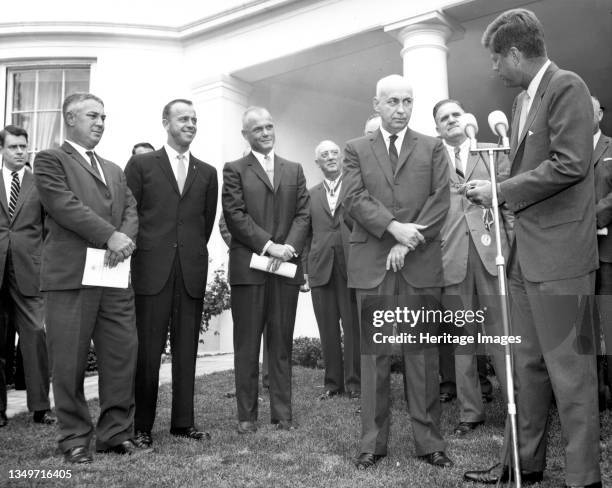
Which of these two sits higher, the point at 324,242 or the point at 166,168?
the point at 166,168

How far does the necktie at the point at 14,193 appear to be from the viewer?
5.46m

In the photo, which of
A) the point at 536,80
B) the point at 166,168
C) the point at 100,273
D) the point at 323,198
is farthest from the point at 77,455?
the point at 323,198

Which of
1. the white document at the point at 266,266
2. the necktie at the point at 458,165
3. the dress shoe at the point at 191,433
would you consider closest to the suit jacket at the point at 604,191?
the necktie at the point at 458,165

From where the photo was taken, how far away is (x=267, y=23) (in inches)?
385

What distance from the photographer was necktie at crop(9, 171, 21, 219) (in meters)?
5.46

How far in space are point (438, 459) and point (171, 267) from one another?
2.07 meters

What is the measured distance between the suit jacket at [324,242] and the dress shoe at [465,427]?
208 centimetres

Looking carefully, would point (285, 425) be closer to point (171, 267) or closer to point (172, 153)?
point (171, 267)

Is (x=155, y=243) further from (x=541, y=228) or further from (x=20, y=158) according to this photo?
(x=541, y=228)

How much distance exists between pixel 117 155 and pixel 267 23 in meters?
2.98

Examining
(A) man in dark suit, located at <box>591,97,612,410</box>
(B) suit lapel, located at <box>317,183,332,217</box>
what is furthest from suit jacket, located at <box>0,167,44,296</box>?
(A) man in dark suit, located at <box>591,97,612,410</box>

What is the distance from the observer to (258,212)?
4.78 meters

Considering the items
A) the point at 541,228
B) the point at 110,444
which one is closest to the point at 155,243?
the point at 110,444

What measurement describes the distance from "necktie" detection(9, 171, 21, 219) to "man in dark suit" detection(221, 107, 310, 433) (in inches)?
75.5
